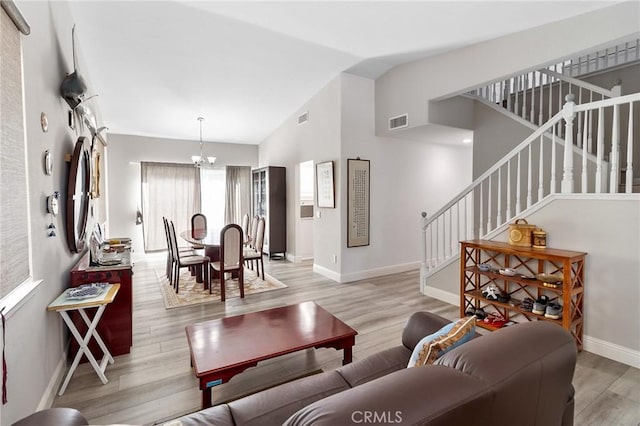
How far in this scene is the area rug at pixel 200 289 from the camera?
159 inches

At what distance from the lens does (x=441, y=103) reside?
14.6 feet

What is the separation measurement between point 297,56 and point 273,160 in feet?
10.9

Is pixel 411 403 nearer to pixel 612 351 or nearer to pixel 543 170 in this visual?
pixel 612 351

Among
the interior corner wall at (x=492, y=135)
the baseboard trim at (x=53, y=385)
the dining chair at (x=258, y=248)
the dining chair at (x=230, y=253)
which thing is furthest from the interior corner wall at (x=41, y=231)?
the interior corner wall at (x=492, y=135)

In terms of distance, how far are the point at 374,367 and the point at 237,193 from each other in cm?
679

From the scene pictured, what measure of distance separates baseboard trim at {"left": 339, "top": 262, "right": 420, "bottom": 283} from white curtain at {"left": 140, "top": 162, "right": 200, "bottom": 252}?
4.36 meters

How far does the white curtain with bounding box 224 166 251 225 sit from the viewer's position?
25.4 ft

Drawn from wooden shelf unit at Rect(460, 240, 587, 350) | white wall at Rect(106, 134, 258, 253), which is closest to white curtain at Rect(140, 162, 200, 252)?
white wall at Rect(106, 134, 258, 253)

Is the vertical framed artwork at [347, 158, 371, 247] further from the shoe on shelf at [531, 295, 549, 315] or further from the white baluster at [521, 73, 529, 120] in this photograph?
the shoe on shelf at [531, 295, 549, 315]

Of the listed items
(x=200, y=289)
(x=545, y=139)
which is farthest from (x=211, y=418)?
(x=545, y=139)

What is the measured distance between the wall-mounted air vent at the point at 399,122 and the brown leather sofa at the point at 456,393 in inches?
148

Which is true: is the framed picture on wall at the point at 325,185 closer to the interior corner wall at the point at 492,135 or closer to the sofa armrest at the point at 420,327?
the interior corner wall at the point at 492,135

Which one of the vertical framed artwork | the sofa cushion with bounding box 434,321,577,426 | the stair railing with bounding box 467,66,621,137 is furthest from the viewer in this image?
the vertical framed artwork

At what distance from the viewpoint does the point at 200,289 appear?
4.54 meters
